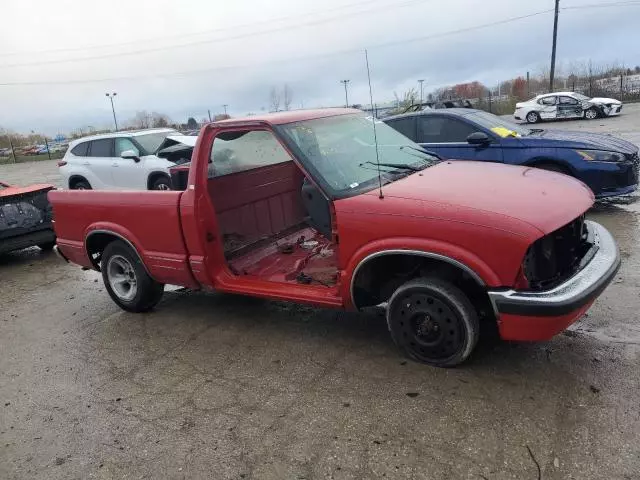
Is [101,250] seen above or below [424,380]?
above

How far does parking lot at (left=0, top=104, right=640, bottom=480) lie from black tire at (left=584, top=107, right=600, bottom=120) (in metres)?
21.6

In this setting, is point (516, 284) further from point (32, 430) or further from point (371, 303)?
point (32, 430)

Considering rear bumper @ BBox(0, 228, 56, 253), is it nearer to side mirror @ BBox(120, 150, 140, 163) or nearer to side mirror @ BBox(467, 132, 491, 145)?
side mirror @ BBox(120, 150, 140, 163)

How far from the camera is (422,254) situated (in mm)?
3371

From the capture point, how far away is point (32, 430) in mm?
3518

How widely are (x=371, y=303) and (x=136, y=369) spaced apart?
195cm

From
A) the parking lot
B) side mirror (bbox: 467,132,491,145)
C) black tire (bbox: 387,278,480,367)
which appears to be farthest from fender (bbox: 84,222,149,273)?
side mirror (bbox: 467,132,491,145)

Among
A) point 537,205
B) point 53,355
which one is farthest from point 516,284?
→ point 53,355

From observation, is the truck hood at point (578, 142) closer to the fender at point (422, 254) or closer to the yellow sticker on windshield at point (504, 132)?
the yellow sticker on windshield at point (504, 132)

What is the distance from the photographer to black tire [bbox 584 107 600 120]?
23.5 metres

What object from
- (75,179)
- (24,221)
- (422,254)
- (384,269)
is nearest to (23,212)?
(24,221)

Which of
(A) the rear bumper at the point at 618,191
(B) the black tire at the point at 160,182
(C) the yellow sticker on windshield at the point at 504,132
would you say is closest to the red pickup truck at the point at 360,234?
(C) the yellow sticker on windshield at the point at 504,132

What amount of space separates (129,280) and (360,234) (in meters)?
2.84

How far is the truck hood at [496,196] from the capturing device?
320 cm
